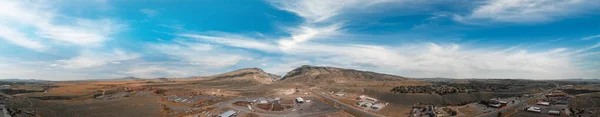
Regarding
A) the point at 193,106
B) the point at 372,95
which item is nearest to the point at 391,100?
the point at 372,95

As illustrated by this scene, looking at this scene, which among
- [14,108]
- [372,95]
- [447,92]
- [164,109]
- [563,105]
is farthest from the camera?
[372,95]

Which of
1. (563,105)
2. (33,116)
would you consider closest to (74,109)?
(33,116)

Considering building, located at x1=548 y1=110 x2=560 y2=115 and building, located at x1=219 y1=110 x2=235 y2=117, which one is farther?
building, located at x1=219 y1=110 x2=235 y2=117

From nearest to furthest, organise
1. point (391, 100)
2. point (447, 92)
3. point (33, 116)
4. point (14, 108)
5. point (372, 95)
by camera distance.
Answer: point (33, 116) < point (14, 108) < point (391, 100) < point (447, 92) < point (372, 95)

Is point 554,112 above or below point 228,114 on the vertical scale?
above

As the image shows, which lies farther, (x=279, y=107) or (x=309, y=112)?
(x=279, y=107)

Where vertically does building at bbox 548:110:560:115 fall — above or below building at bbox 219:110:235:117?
above

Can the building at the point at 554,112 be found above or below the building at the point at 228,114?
above

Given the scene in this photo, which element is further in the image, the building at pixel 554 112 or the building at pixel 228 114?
the building at pixel 228 114

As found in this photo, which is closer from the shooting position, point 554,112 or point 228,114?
point 554,112

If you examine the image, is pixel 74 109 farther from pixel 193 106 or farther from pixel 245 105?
pixel 245 105
